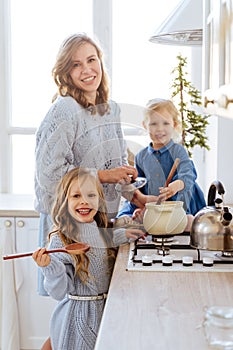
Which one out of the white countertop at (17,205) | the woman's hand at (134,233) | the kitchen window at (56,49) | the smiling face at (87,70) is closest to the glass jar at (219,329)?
the woman's hand at (134,233)

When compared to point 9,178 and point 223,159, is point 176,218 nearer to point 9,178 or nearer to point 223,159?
point 223,159

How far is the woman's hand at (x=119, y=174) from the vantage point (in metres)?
2.21

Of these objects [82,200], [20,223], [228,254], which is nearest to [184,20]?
[82,200]

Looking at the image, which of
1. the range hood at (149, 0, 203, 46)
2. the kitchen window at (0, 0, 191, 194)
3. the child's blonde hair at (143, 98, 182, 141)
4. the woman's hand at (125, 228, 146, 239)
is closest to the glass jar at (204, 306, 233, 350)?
the woman's hand at (125, 228, 146, 239)

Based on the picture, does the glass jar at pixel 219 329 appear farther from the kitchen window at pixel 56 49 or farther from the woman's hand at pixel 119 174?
the kitchen window at pixel 56 49

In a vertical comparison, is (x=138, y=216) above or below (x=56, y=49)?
below

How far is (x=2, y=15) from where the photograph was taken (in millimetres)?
3395

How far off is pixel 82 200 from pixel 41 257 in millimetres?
257

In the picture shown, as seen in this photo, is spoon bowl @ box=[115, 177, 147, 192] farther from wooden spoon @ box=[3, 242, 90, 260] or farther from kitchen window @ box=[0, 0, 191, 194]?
kitchen window @ box=[0, 0, 191, 194]

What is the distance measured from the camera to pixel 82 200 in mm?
2135

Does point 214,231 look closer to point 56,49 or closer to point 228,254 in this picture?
point 228,254

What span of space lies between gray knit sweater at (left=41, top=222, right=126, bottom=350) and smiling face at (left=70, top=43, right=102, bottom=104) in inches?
19.4

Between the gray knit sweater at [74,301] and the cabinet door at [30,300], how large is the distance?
91cm

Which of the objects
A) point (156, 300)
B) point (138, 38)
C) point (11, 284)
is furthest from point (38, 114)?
point (156, 300)
